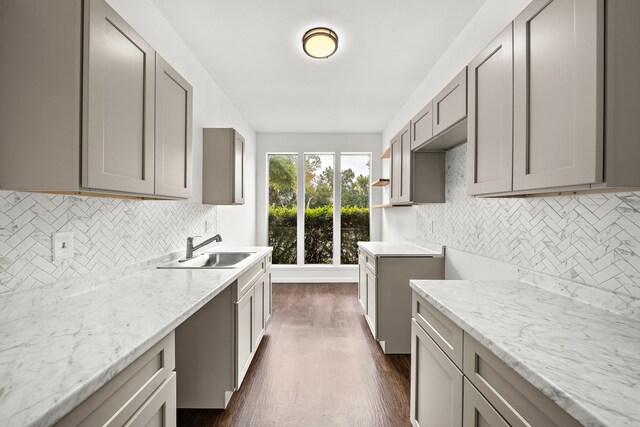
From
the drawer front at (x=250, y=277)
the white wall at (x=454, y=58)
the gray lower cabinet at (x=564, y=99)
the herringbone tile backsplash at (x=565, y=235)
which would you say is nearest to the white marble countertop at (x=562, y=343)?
the herringbone tile backsplash at (x=565, y=235)

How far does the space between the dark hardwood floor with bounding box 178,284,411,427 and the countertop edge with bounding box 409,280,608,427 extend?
121 centimetres

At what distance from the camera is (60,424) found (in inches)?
24.9

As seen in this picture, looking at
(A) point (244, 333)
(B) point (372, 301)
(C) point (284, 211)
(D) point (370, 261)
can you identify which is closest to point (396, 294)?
(B) point (372, 301)

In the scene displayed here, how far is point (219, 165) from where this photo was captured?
9.87ft

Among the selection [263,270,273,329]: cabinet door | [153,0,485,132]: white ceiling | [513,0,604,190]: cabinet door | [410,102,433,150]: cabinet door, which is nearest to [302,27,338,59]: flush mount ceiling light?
[153,0,485,132]: white ceiling

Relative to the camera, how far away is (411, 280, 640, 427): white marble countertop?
636 mm

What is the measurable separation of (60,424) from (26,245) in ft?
2.96

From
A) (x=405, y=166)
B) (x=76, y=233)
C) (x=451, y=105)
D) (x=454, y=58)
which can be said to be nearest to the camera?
(x=76, y=233)

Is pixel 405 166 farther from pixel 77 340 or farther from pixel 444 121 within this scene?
pixel 77 340

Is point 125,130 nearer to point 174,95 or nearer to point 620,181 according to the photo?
point 174,95

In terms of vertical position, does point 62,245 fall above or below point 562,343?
above

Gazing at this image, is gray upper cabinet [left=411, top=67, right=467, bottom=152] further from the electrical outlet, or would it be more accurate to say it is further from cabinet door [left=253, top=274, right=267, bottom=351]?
the electrical outlet

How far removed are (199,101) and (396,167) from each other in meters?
2.07

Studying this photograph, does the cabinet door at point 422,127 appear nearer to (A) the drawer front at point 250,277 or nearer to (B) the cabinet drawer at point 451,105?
(B) the cabinet drawer at point 451,105
